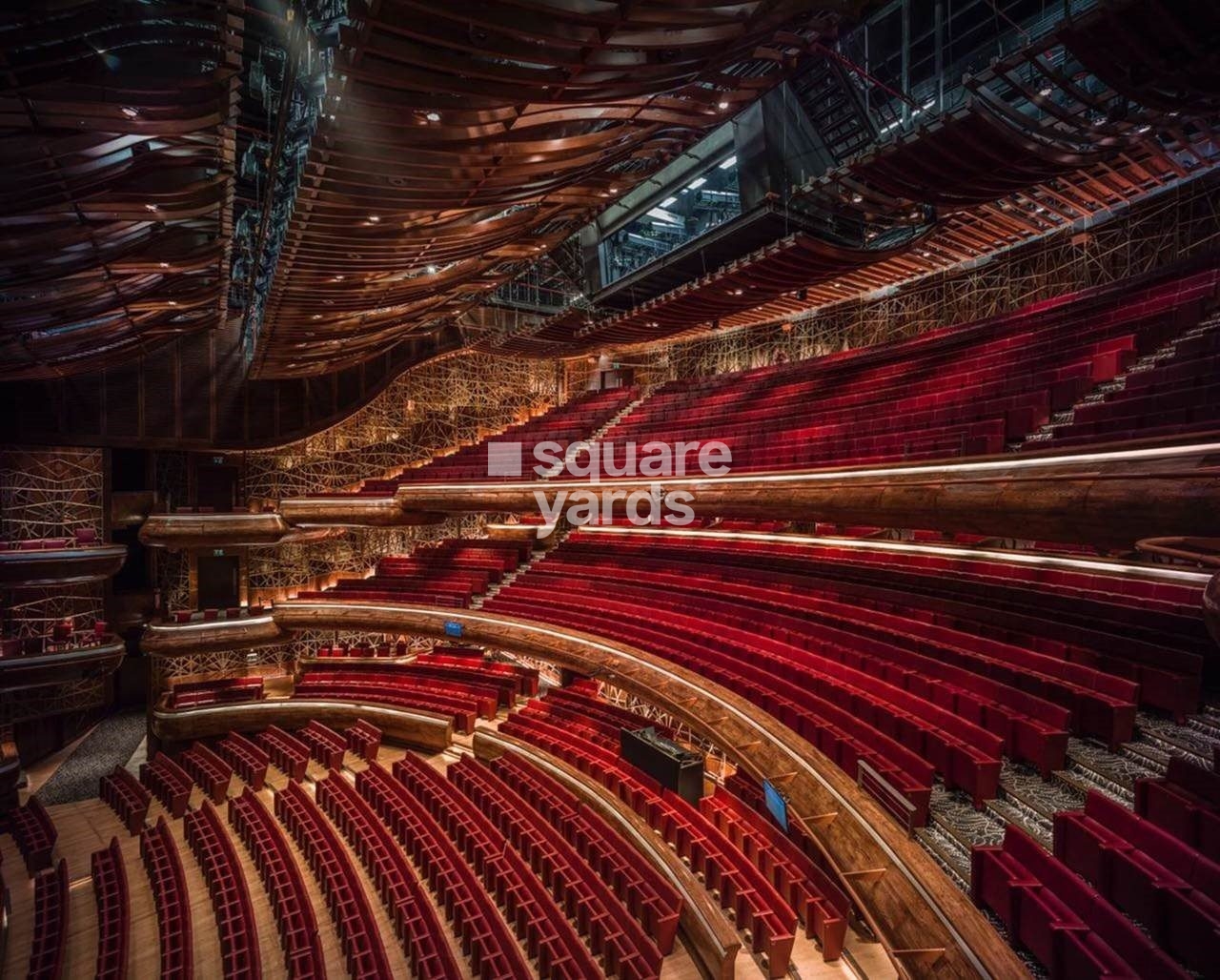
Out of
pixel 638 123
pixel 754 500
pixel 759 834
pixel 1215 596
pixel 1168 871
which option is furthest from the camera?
pixel 754 500

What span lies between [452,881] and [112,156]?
700 cm

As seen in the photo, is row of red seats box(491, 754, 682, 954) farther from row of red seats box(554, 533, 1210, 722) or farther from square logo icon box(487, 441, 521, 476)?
square logo icon box(487, 441, 521, 476)

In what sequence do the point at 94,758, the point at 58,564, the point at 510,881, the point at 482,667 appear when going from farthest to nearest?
1. the point at 482,667
2. the point at 94,758
3. the point at 58,564
4. the point at 510,881

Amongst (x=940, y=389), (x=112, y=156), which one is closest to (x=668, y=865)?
(x=940, y=389)

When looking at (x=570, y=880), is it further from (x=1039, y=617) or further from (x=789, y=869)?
(x=1039, y=617)

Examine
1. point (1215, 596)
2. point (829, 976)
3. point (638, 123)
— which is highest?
point (638, 123)

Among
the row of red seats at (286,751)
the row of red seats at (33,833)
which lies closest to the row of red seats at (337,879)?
the row of red seats at (286,751)

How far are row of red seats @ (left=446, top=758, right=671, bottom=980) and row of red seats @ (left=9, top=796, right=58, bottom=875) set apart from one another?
17.3 ft

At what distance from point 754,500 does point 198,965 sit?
7.49 meters

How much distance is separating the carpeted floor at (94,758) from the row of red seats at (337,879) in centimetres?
499

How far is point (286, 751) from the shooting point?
9.70 meters

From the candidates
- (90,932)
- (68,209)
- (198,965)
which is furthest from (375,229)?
(90,932)

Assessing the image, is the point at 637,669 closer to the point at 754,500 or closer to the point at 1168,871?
the point at 754,500

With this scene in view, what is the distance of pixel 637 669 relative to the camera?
736 cm
